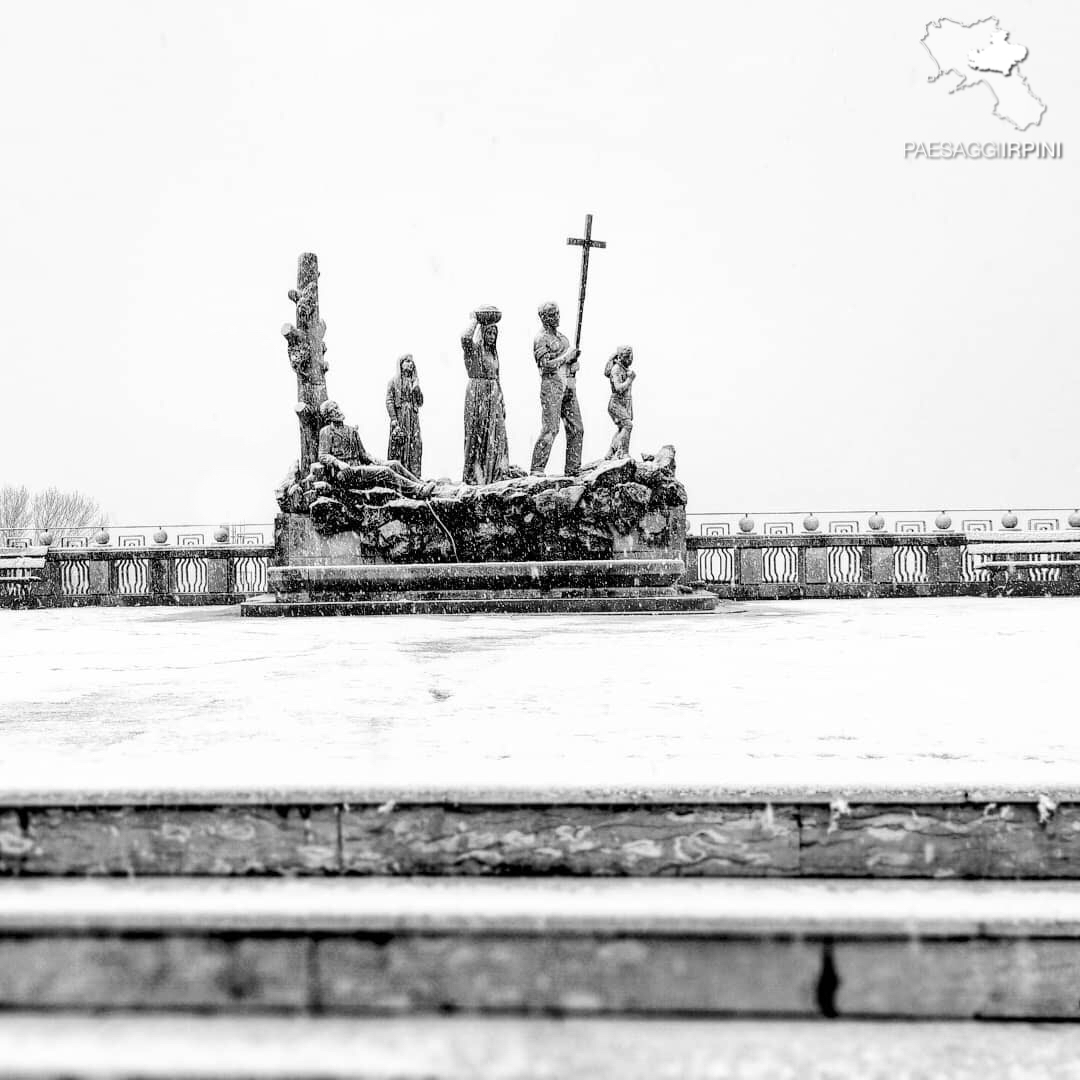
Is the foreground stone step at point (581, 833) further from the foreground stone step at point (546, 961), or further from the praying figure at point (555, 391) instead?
the praying figure at point (555, 391)

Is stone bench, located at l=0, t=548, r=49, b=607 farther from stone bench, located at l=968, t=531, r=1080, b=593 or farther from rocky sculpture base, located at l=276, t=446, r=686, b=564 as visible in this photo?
stone bench, located at l=968, t=531, r=1080, b=593

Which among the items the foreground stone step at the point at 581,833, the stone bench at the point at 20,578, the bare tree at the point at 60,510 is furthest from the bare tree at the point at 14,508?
the foreground stone step at the point at 581,833

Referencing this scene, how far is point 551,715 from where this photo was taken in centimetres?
304

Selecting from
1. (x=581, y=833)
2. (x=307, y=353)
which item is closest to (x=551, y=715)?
(x=581, y=833)

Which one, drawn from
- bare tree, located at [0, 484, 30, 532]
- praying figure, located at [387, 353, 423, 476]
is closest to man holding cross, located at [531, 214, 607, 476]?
praying figure, located at [387, 353, 423, 476]

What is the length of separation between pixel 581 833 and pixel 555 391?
11324mm

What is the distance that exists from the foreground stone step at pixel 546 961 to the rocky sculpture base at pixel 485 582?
891cm

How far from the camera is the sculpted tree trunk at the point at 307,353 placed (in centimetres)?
1317

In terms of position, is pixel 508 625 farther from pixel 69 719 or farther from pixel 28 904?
pixel 28 904

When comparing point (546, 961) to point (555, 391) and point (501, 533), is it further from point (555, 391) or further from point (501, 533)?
point (555, 391)

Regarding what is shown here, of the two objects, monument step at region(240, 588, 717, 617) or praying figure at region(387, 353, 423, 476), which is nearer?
monument step at region(240, 588, 717, 617)

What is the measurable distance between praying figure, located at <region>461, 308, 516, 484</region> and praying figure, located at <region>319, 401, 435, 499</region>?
1.03 meters

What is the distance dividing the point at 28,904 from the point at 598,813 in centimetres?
112

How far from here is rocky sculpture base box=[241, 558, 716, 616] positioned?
36.0ft
